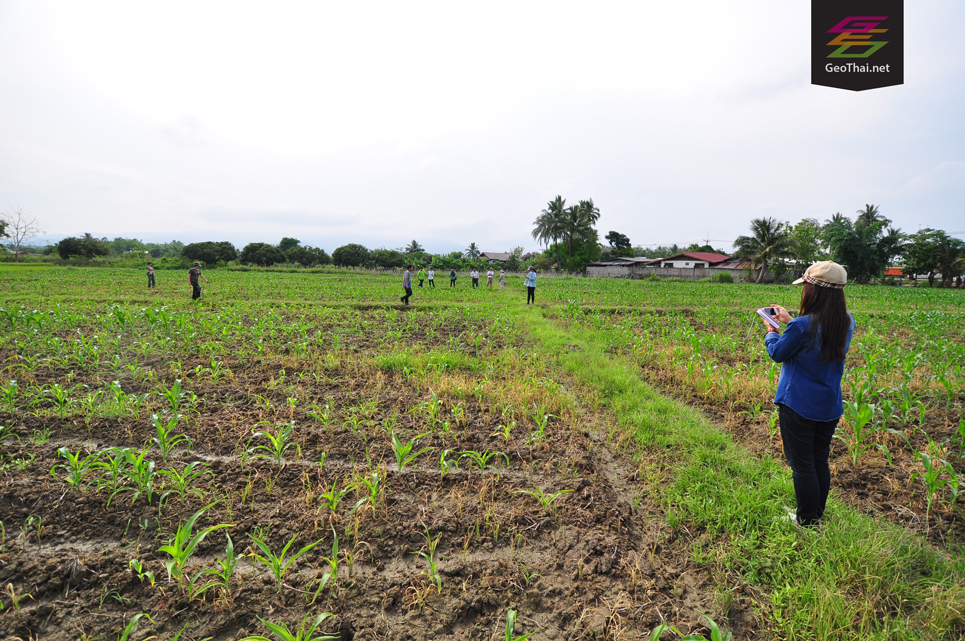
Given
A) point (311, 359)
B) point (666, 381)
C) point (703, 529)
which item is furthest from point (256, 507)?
point (666, 381)

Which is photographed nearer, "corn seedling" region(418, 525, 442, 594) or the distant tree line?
"corn seedling" region(418, 525, 442, 594)

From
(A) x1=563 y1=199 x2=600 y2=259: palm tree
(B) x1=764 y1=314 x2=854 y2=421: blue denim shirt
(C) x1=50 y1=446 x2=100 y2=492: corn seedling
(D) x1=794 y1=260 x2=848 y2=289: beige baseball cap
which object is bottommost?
(C) x1=50 y1=446 x2=100 y2=492: corn seedling

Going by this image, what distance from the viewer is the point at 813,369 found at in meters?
2.69

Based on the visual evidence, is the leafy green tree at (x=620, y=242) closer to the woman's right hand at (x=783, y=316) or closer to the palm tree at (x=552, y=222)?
the palm tree at (x=552, y=222)

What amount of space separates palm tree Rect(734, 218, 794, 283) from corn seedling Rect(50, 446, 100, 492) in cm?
5730

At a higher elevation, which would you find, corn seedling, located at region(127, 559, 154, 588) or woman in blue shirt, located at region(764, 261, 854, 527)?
woman in blue shirt, located at region(764, 261, 854, 527)

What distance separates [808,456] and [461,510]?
2633 millimetres

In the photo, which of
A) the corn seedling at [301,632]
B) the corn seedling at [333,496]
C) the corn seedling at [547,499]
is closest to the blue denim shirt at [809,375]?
the corn seedling at [547,499]

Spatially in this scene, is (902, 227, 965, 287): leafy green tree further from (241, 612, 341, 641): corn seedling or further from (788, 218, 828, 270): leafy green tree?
(241, 612, 341, 641): corn seedling

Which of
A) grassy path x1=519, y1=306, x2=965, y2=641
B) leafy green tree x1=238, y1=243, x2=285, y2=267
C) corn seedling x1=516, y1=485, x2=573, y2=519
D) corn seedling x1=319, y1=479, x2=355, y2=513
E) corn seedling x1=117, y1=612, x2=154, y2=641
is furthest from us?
leafy green tree x1=238, y1=243, x2=285, y2=267

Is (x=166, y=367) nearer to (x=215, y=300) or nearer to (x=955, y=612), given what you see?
(x=955, y=612)

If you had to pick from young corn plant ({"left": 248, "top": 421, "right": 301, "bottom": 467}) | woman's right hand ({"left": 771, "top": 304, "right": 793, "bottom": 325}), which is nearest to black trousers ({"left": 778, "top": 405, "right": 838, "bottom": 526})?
woman's right hand ({"left": 771, "top": 304, "right": 793, "bottom": 325})

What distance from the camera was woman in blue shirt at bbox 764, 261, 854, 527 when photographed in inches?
103

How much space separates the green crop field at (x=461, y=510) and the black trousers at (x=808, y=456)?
0.23 m
